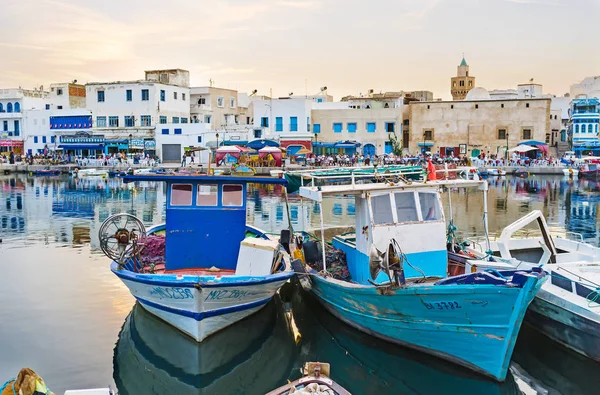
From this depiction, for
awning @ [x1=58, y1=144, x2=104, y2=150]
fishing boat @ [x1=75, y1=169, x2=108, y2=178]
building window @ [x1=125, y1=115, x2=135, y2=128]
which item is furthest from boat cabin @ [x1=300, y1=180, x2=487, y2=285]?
awning @ [x1=58, y1=144, x2=104, y2=150]

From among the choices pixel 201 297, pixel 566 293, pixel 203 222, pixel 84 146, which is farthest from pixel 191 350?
pixel 84 146

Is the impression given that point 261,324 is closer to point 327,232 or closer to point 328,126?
point 327,232

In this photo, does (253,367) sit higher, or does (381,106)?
(381,106)

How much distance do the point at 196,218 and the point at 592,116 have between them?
176ft

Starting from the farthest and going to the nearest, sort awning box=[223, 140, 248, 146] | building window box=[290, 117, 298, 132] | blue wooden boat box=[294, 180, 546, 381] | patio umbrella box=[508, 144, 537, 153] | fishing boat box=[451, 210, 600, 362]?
building window box=[290, 117, 298, 132] → awning box=[223, 140, 248, 146] → patio umbrella box=[508, 144, 537, 153] → fishing boat box=[451, 210, 600, 362] → blue wooden boat box=[294, 180, 546, 381]

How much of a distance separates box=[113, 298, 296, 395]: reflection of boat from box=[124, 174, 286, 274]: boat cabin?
1.41 m

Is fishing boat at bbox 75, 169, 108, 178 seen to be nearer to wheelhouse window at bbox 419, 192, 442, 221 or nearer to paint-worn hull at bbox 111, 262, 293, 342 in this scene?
paint-worn hull at bbox 111, 262, 293, 342

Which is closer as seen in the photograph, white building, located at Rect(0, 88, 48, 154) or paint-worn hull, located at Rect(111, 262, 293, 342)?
paint-worn hull, located at Rect(111, 262, 293, 342)

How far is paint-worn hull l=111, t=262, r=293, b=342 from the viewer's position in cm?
1050

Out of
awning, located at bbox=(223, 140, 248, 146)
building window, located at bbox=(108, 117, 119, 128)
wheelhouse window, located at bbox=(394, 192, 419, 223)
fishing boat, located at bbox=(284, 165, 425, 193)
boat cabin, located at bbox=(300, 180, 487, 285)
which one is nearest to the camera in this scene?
boat cabin, located at bbox=(300, 180, 487, 285)

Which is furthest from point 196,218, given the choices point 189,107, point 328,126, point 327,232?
point 189,107

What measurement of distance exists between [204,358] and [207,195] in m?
3.57

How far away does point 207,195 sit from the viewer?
12.7 meters

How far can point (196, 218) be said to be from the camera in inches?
494
